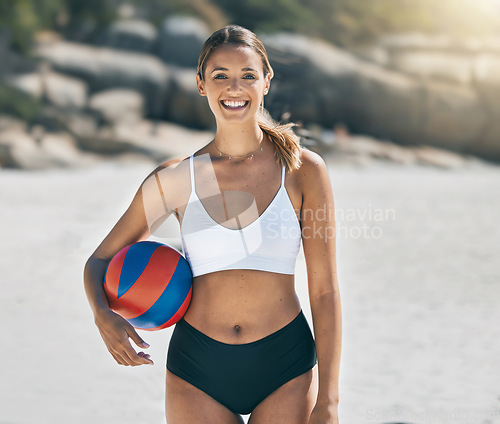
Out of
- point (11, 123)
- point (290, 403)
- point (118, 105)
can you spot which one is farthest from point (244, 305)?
point (118, 105)

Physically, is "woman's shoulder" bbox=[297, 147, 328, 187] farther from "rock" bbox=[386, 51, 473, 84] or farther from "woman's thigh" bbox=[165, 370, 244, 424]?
"rock" bbox=[386, 51, 473, 84]

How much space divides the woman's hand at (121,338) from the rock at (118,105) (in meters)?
18.6

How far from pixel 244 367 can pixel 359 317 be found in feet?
15.0

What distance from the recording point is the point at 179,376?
2146 millimetres

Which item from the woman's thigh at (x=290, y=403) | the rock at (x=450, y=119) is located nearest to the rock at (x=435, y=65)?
the rock at (x=450, y=119)

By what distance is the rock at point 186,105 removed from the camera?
69.2 feet

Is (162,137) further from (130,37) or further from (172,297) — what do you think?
(172,297)

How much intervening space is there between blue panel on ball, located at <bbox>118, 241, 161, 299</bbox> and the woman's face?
54 centimetres

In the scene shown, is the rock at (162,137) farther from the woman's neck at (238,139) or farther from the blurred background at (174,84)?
the woman's neck at (238,139)

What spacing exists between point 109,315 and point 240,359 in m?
0.44

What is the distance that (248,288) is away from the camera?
2.12m

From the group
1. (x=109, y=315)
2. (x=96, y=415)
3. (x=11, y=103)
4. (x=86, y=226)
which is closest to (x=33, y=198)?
(x=86, y=226)

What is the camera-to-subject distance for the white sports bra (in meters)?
2.09

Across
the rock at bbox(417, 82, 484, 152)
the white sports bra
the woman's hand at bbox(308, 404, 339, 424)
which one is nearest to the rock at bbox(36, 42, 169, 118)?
the rock at bbox(417, 82, 484, 152)
